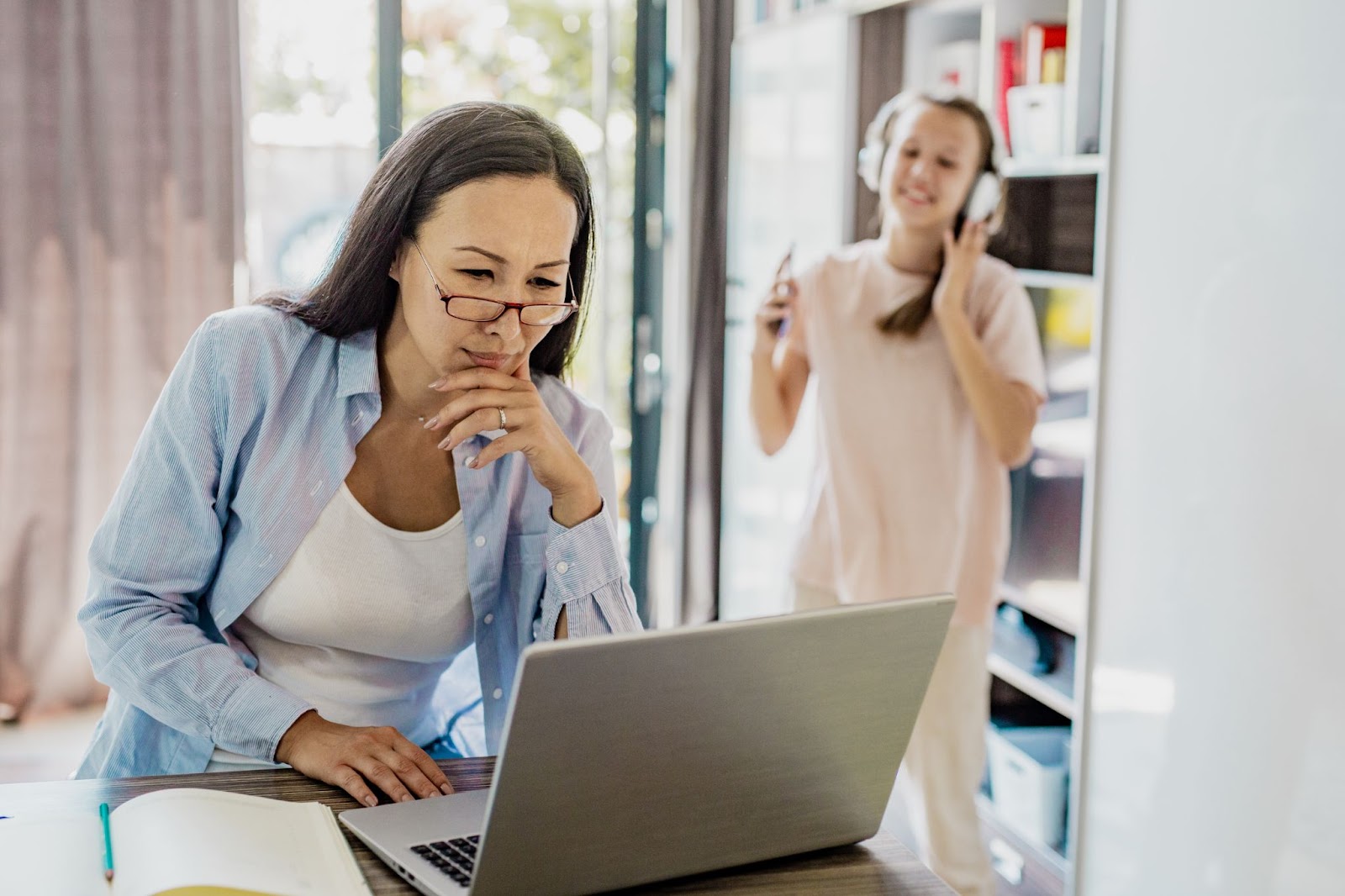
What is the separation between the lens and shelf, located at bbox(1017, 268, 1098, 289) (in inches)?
93.4

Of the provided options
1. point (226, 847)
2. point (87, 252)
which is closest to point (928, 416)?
point (226, 847)

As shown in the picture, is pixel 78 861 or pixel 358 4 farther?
pixel 358 4

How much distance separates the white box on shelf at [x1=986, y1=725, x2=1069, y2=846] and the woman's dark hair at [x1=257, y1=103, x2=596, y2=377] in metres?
1.52

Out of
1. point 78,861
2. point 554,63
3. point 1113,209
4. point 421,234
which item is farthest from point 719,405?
point 78,861

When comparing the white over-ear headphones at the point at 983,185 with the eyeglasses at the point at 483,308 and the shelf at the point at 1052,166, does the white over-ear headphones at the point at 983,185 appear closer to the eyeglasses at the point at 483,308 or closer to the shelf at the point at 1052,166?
the shelf at the point at 1052,166

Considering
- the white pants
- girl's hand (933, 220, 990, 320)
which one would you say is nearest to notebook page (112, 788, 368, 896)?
the white pants

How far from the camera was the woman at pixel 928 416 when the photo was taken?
230 cm

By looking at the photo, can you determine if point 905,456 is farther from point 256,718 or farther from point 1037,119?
point 256,718

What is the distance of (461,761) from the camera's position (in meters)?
1.26

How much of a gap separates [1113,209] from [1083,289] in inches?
12.4

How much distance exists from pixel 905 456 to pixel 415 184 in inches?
49.0

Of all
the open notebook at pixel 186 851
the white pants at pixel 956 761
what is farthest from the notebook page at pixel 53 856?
the white pants at pixel 956 761

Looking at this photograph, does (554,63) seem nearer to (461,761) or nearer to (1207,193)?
(1207,193)

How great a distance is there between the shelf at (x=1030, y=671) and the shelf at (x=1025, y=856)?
10.0 inches
